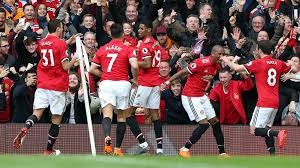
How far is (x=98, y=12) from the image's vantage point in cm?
2542

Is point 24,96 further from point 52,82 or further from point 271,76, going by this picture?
point 271,76

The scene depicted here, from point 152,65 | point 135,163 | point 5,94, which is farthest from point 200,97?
point 135,163

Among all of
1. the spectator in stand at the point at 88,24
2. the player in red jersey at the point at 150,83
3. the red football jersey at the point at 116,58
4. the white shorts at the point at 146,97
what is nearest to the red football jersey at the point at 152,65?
the player in red jersey at the point at 150,83

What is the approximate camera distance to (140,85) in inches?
875

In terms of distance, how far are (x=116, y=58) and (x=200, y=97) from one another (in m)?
2.24

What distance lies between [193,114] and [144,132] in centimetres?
134

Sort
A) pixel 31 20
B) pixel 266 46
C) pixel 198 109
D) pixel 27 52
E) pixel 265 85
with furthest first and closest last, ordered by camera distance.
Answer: pixel 31 20 < pixel 27 52 < pixel 198 109 < pixel 265 85 < pixel 266 46

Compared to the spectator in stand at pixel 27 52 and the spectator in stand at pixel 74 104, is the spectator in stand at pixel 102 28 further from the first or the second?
the spectator in stand at pixel 74 104

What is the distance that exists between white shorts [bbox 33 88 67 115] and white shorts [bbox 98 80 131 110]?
3.37ft

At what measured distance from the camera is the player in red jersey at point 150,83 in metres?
21.9

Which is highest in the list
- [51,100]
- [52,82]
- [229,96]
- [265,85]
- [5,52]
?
[5,52]

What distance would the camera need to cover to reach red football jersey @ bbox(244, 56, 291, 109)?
68.0ft

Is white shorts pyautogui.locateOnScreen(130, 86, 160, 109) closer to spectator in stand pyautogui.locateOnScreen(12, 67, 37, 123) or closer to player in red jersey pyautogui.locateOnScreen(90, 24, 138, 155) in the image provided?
player in red jersey pyautogui.locateOnScreen(90, 24, 138, 155)

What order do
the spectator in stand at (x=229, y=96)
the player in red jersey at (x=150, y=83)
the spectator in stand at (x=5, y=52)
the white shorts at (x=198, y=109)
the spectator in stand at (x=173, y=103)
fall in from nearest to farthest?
the white shorts at (x=198, y=109) < the player in red jersey at (x=150, y=83) < the spectator in stand at (x=229, y=96) < the spectator in stand at (x=173, y=103) < the spectator in stand at (x=5, y=52)
